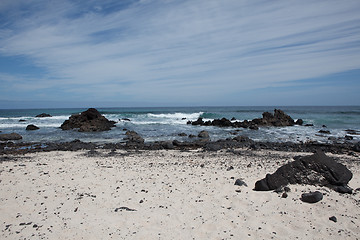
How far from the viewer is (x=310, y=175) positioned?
6.32 m

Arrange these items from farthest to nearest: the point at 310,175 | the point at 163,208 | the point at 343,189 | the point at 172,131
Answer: the point at 172,131
the point at 310,175
the point at 343,189
the point at 163,208

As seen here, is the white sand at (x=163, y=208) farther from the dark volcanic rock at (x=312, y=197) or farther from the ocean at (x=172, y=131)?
the ocean at (x=172, y=131)

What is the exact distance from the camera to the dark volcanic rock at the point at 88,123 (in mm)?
26669

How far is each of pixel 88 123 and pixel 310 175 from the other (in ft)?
84.7

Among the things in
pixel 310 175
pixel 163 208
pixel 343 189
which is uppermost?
pixel 310 175

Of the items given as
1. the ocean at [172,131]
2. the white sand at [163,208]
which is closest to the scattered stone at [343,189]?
the white sand at [163,208]

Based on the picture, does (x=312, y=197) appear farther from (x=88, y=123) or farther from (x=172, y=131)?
(x=88, y=123)

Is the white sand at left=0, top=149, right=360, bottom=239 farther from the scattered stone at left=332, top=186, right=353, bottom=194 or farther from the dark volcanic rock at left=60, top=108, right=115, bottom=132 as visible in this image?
the dark volcanic rock at left=60, top=108, right=115, bottom=132

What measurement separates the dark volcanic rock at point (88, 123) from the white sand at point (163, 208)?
19.2 meters

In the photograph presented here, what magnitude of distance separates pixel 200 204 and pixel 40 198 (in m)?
3.83

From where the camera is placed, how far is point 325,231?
4.25m

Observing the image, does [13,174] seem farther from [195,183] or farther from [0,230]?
[195,183]

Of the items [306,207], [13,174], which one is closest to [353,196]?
[306,207]

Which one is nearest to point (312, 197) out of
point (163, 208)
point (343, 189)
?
point (343, 189)
